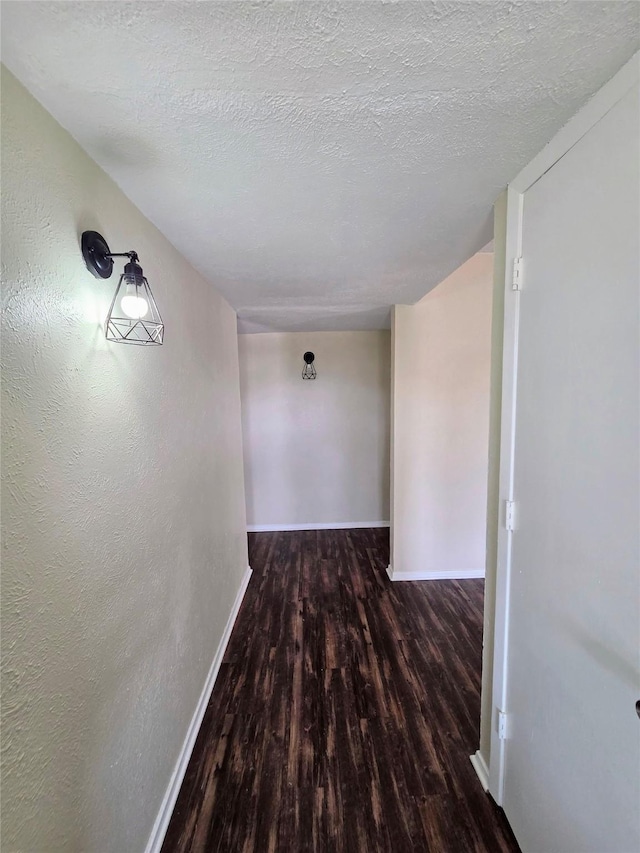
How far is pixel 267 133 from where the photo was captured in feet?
2.79

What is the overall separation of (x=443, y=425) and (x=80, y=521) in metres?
2.59

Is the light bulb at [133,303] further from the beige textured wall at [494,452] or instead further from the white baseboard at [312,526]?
the white baseboard at [312,526]

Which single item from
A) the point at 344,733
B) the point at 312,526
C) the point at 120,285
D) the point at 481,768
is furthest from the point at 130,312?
the point at 312,526

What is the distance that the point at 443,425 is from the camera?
2855 mm

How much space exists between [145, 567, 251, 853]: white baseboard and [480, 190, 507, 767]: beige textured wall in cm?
127

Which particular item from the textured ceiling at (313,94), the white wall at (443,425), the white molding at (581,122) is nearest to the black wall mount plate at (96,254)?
the textured ceiling at (313,94)

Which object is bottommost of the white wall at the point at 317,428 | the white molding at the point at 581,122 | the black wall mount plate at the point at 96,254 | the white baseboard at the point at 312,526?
the white baseboard at the point at 312,526

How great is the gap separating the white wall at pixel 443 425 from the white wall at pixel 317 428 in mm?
1174

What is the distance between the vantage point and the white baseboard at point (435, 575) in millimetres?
2977

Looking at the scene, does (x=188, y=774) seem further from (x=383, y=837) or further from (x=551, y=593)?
(x=551, y=593)

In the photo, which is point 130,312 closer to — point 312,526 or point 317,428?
point 317,428

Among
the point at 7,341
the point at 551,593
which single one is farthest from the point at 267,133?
the point at 551,593

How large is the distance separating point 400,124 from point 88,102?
0.71 m

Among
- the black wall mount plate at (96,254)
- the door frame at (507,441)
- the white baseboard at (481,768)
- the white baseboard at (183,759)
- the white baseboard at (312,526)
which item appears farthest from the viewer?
the white baseboard at (312,526)
